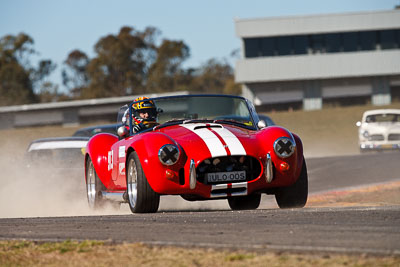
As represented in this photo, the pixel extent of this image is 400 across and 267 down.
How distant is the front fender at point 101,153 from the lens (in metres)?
Answer: 11.5

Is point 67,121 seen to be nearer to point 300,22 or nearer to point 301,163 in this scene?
point 300,22

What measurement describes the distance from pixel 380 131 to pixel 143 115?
19834 millimetres

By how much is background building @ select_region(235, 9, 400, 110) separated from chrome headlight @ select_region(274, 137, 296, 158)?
192 feet

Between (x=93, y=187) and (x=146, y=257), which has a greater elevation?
(x=146, y=257)

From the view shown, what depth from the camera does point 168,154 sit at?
9.35 m

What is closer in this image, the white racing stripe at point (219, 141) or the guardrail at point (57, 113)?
the white racing stripe at point (219, 141)

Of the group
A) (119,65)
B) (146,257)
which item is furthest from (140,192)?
(119,65)

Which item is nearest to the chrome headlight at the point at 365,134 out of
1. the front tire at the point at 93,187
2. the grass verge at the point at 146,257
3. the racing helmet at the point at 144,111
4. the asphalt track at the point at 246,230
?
the front tire at the point at 93,187

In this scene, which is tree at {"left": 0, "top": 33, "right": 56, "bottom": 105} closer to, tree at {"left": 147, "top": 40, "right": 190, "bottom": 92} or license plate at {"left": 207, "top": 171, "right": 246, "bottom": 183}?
tree at {"left": 147, "top": 40, "right": 190, "bottom": 92}

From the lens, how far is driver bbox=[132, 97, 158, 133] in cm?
1085

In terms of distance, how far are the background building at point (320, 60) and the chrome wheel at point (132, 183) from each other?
58335 mm

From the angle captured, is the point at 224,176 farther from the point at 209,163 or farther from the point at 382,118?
the point at 382,118

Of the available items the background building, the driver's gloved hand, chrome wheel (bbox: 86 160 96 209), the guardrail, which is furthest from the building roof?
the driver's gloved hand

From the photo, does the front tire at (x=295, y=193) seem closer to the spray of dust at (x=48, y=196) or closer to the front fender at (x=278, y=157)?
the front fender at (x=278, y=157)
